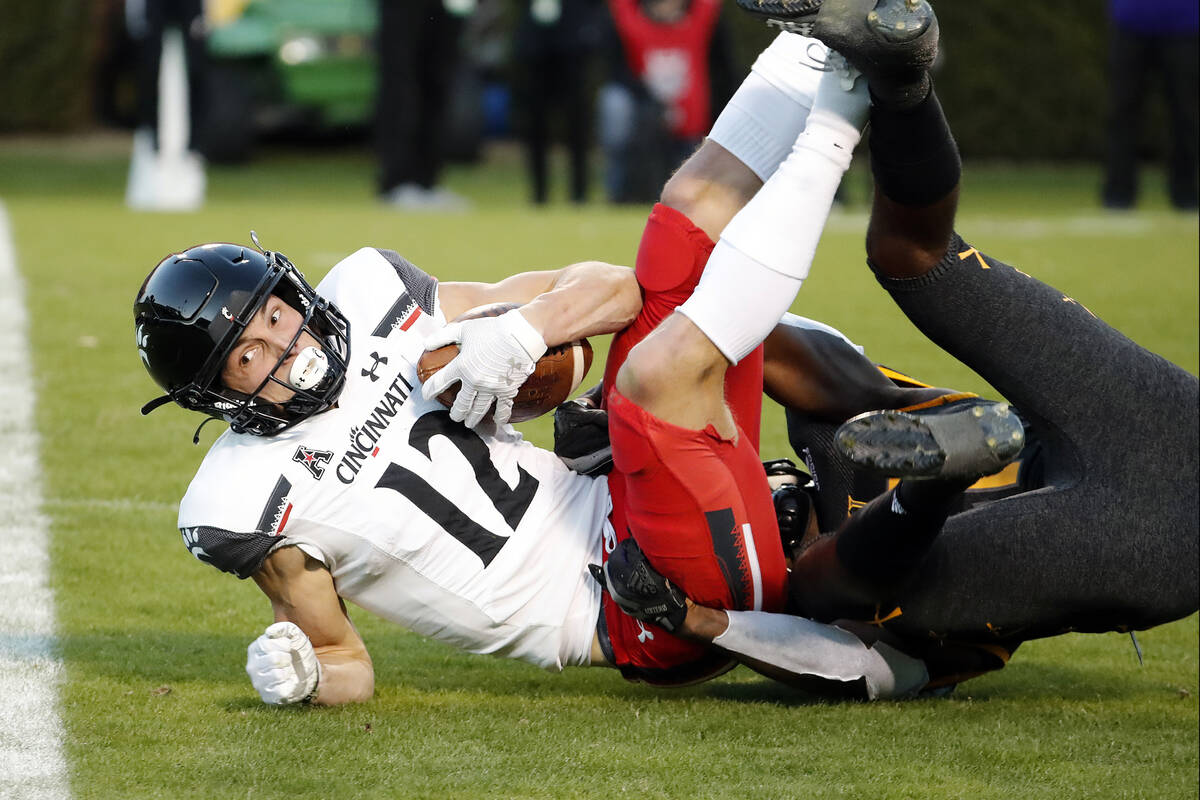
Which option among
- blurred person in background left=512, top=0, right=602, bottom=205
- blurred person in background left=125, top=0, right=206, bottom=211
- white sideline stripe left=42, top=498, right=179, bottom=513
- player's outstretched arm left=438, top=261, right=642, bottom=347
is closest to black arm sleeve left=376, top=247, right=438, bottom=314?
player's outstretched arm left=438, top=261, right=642, bottom=347

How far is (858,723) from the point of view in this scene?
10.1 feet

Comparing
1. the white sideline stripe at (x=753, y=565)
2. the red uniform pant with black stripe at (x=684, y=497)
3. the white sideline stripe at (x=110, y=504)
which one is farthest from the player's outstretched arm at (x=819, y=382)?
the white sideline stripe at (x=110, y=504)

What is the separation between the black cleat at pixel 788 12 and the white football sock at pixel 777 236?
11 centimetres

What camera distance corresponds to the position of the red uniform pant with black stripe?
293 cm

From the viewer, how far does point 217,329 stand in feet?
9.98

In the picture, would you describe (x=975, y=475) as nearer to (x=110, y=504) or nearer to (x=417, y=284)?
(x=417, y=284)

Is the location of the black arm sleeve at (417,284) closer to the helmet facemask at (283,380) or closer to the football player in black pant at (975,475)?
the helmet facemask at (283,380)

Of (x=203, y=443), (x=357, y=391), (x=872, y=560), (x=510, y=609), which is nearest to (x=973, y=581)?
(x=872, y=560)

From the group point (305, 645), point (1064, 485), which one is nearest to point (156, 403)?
point (305, 645)

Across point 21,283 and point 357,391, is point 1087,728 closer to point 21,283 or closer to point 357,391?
point 357,391

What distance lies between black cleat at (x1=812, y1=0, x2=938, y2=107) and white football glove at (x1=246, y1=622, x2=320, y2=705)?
142 cm

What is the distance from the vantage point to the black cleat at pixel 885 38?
271 centimetres

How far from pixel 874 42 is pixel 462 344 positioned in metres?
0.93

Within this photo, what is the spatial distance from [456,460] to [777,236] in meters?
0.78
